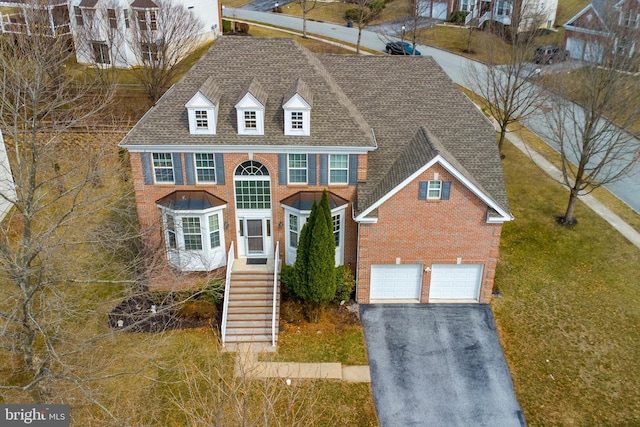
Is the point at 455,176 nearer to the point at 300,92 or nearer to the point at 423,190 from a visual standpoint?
the point at 423,190

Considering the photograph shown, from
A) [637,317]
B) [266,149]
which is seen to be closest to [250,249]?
[266,149]

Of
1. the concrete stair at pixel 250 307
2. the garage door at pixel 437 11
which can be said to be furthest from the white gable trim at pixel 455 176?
the garage door at pixel 437 11

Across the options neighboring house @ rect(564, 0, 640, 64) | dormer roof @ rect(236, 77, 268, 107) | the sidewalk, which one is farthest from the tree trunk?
dormer roof @ rect(236, 77, 268, 107)

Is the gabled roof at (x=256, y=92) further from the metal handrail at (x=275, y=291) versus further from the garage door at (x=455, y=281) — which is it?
the garage door at (x=455, y=281)

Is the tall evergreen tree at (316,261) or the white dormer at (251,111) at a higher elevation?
the white dormer at (251,111)

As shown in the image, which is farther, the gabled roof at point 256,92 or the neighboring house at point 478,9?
the neighboring house at point 478,9

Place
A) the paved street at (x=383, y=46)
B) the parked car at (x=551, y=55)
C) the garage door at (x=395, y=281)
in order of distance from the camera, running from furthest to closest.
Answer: the parked car at (x=551, y=55), the paved street at (x=383, y=46), the garage door at (x=395, y=281)

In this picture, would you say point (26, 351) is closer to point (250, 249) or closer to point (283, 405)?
point (283, 405)

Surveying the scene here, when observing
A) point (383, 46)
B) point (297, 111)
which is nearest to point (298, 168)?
point (297, 111)
